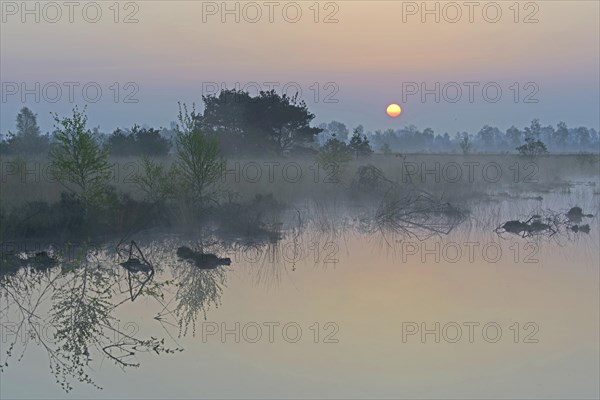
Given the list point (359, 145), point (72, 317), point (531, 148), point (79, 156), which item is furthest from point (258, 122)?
point (72, 317)

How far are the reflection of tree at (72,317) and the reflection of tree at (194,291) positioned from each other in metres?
0.76

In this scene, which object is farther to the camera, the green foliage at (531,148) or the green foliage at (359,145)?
the green foliage at (531,148)

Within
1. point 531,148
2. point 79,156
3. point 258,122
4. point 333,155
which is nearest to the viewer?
point 79,156

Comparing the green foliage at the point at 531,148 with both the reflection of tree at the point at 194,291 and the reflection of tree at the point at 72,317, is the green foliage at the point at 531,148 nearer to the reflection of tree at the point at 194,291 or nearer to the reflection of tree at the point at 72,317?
the reflection of tree at the point at 194,291

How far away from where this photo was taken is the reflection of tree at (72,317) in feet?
25.4

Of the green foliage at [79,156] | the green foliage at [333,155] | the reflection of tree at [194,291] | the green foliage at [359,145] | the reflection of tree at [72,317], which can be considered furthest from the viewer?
the green foliage at [359,145]

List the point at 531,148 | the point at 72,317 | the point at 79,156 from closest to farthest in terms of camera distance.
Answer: the point at 72,317
the point at 79,156
the point at 531,148

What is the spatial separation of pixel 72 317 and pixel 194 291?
6.47 feet

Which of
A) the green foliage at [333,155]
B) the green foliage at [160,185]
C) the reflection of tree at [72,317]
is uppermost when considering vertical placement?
the green foliage at [333,155]

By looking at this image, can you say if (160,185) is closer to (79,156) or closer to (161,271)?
(79,156)

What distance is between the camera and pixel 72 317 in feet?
30.4

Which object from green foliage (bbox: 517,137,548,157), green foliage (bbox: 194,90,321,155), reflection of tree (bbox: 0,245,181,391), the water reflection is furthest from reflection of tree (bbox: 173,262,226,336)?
green foliage (bbox: 517,137,548,157)

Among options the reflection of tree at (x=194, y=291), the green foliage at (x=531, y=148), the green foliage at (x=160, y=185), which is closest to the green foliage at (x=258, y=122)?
the green foliage at (x=531, y=148)

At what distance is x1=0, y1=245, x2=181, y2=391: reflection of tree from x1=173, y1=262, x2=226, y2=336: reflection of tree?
0.76m
